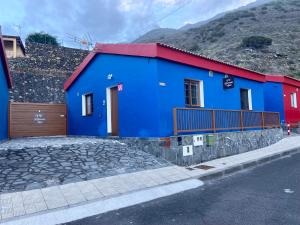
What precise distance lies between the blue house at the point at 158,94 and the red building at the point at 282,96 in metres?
4.40

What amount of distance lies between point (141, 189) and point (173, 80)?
4868 millimetres

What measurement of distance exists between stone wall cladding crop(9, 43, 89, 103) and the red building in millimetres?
18210

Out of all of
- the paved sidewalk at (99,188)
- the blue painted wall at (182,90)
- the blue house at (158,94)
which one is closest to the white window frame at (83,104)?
the blue house at (158,94)

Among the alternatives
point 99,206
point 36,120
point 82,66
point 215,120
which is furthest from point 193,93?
point 36,120

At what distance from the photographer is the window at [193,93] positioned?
11.3 metres

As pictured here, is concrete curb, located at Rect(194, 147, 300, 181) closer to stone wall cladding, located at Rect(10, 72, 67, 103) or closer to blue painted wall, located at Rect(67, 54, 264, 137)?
blue painted wall, located at Rect(67, 54, 264, 137)

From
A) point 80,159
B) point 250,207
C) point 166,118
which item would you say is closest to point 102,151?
point 80,159

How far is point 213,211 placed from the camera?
5133mm

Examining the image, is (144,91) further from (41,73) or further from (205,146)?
(41,73)

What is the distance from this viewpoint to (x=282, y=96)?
Answer: 19.1 m

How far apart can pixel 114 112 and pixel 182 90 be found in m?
3.11

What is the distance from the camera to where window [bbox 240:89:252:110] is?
14703 millimetres

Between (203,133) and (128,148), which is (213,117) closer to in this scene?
(203,133)

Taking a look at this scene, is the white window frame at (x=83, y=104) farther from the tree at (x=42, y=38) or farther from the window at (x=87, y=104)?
the tree at (x=42, y=38)
